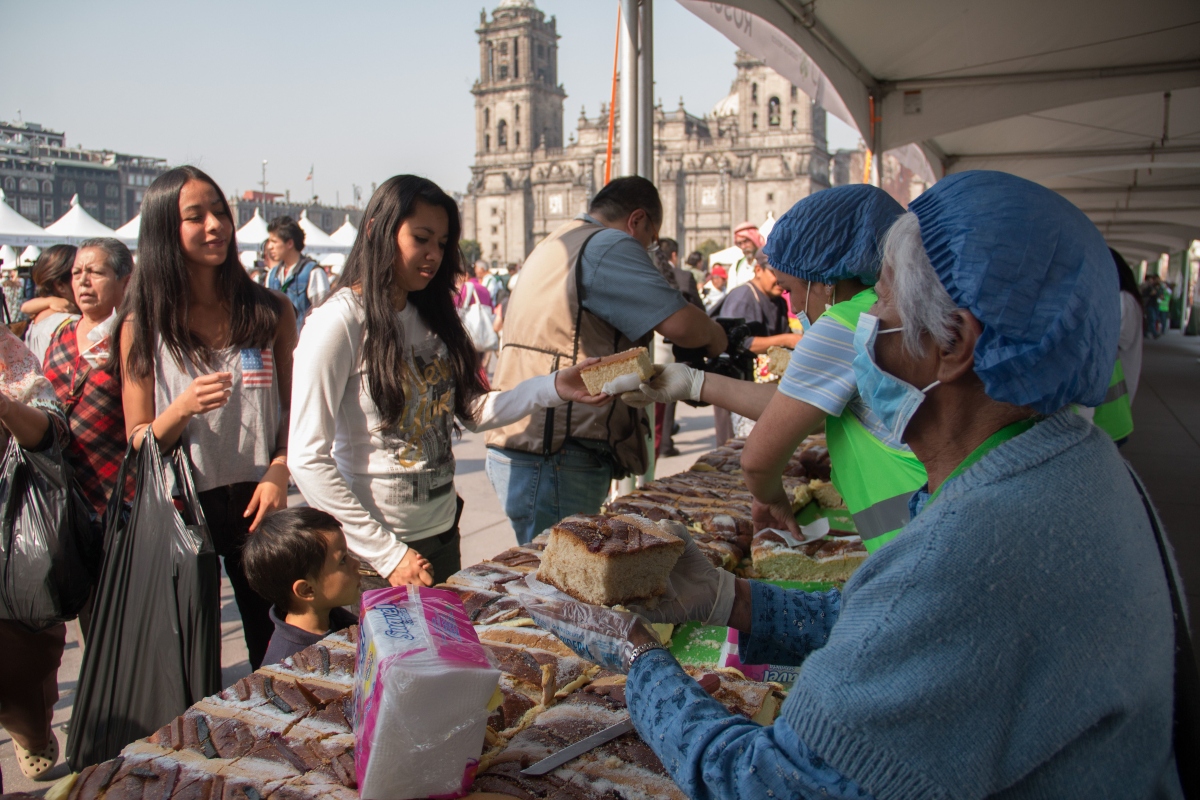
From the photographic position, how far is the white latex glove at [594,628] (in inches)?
52.1

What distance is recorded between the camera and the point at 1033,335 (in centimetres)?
101

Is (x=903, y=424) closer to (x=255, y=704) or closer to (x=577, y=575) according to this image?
(x=577, y=575)

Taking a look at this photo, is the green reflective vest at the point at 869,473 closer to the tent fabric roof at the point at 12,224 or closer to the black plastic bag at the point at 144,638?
the black plastic bag at the point at 144,638

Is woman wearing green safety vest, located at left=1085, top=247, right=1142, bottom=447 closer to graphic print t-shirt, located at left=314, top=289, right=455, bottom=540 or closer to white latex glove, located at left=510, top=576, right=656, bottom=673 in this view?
graphic print t-shirt, located at left=314, top=289, right=455, bottom=540

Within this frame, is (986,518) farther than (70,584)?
No

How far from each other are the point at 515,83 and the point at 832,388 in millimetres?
103381

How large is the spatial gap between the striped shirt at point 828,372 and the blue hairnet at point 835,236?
27 cm

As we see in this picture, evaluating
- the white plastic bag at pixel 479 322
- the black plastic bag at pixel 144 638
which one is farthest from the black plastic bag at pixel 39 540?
the white plastic bag at pixel 479 322

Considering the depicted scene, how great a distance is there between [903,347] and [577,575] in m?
0.86

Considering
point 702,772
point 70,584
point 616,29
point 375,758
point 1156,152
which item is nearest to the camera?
point 702,772

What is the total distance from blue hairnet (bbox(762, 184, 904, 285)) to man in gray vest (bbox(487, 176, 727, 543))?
0.81 meters

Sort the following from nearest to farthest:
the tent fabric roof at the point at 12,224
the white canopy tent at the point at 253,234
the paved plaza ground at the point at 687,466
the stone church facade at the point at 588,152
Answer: the paved plaza ground at the point at 687,466
the tent fabric roof at the point at 12,224
the white canopy tent at the point at 253,234
the stone church facade at the point at 588,152

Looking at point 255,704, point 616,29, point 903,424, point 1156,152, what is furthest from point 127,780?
point 1156,152

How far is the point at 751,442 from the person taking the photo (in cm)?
229
